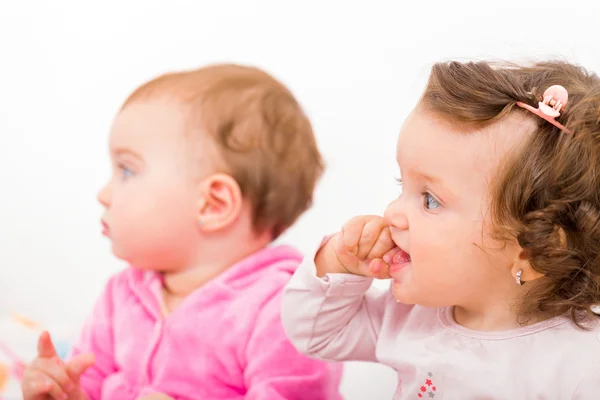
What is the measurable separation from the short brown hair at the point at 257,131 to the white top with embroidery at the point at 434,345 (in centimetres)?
23

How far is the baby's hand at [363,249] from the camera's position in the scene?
108cm

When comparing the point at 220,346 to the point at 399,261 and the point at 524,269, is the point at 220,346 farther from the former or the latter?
the point at 524,269

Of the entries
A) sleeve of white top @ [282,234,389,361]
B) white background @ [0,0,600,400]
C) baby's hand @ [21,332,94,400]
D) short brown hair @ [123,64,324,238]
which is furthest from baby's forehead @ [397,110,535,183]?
baby's hand @ [21,332,94,400]

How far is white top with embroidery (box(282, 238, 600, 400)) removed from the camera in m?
0.98

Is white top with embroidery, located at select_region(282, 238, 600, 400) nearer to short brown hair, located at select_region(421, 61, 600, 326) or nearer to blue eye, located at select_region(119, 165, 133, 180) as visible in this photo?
short brown hair, located at select_region(421, 61, 600, 326)

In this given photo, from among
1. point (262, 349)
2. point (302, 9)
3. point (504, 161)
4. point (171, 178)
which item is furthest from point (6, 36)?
point (504, 161)

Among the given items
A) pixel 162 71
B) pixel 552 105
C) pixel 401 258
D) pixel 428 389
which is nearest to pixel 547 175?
pixel 552 105

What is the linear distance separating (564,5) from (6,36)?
4.25 ft

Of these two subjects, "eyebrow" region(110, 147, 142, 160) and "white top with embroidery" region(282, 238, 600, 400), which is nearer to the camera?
"white top with embroidery" region(282, 238, 600, 400)

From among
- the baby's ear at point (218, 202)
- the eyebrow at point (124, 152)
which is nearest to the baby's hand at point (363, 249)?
the baby's ear at point (218, 202)

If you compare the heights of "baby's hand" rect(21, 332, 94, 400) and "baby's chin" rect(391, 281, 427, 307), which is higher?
"baby's chin" rect(391, 281, 427, 307)

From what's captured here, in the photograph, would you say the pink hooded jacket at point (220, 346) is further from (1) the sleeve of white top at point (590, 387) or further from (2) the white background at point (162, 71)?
(1) the sleeve of white top at point (590, 387)

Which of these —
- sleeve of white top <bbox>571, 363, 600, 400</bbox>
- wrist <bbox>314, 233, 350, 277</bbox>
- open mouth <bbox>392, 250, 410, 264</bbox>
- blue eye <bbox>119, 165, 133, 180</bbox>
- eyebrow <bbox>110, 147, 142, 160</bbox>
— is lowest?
sleeve of white top <bbox>571, 363, 600, 400</bbox>

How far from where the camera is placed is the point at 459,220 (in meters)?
0.98
